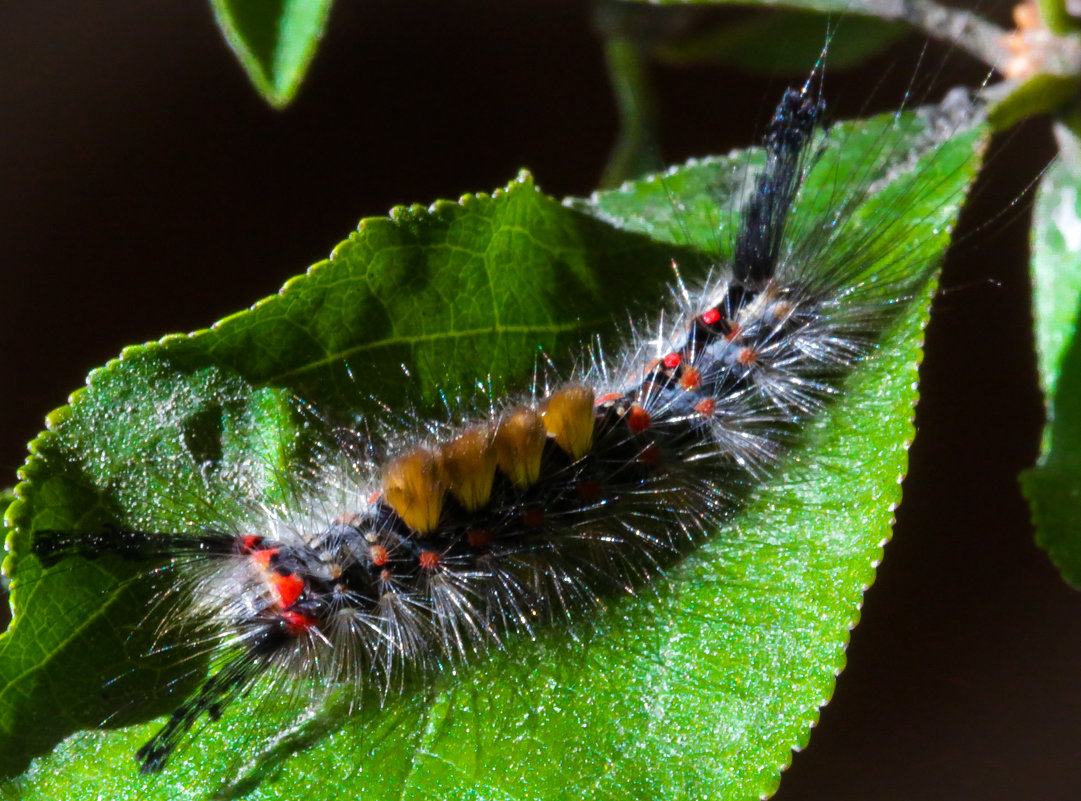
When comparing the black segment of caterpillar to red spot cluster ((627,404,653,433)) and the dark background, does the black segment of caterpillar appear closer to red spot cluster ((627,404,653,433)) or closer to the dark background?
red spot cluster ((627,404,653,433))

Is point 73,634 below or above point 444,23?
below

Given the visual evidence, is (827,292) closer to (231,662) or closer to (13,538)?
(231,662)

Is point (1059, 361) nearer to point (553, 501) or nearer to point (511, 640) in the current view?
point (553, 501)

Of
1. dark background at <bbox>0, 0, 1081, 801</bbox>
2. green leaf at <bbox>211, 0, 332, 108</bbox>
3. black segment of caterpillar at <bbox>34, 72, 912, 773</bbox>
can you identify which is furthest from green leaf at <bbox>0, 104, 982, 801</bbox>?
dark background at <bbox>0, 0, 1081, 801</bbox>

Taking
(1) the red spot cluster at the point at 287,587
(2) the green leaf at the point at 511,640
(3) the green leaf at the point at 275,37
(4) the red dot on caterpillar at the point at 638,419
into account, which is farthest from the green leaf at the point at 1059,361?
(3) the green leaf at the point at 275,37

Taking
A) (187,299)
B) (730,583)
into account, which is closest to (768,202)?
(730,583)

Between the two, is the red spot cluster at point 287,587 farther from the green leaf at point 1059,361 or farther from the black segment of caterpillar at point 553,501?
the green leaf at point 1059,361
